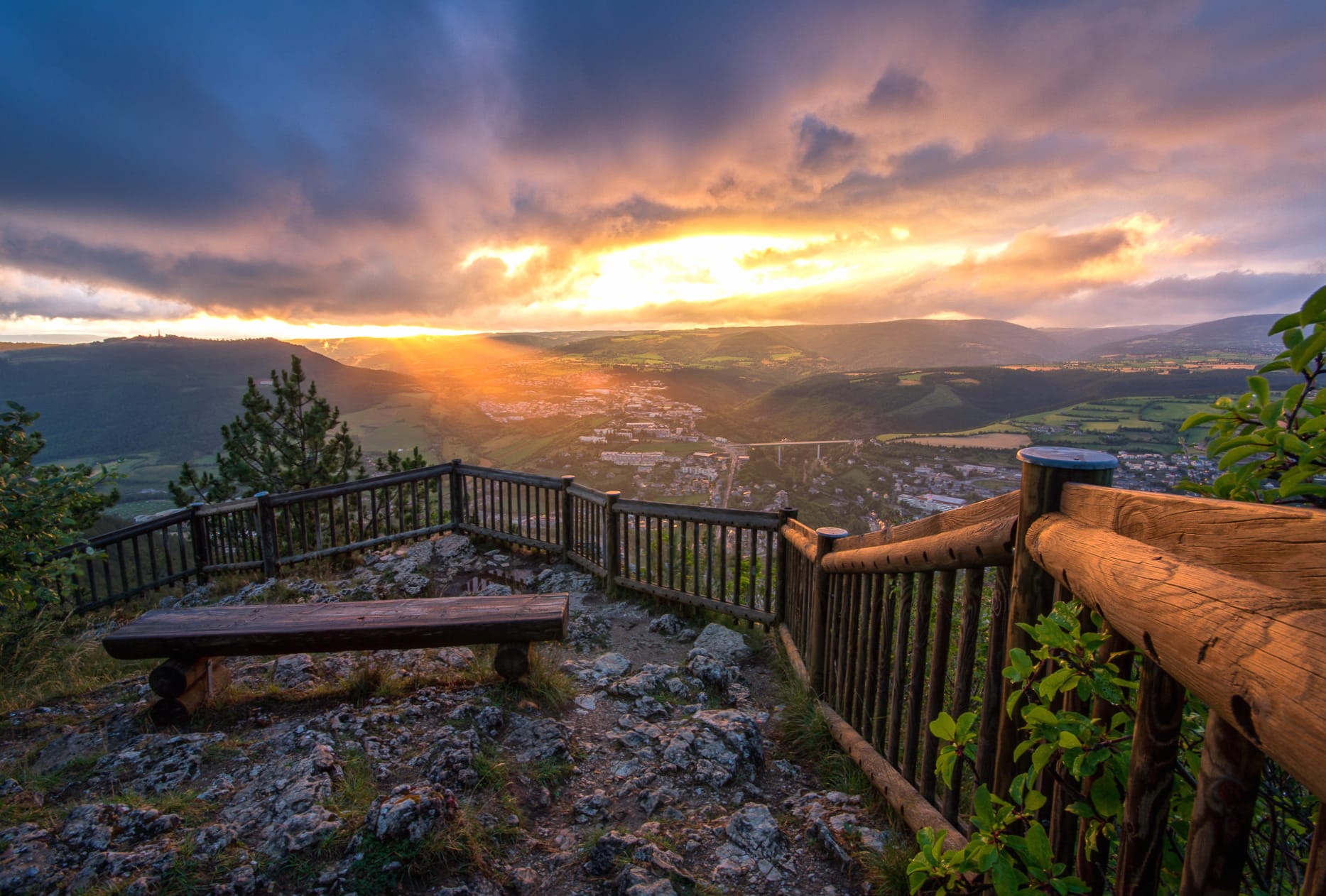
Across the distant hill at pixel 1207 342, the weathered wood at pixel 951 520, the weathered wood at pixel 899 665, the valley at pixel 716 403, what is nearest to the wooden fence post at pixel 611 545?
the valley at pixel 716 403

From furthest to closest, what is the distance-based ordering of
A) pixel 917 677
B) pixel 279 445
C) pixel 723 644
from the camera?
pixel 279 445 → pixel 723 644 → pixel 917 677

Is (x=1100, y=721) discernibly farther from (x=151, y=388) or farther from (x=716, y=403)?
(x=151, y=388)

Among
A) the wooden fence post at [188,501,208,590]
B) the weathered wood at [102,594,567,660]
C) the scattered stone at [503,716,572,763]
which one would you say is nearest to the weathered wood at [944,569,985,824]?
the scattered stone at [503,716,572,763]

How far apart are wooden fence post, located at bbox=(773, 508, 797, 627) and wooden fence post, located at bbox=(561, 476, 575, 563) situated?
10.9 ft

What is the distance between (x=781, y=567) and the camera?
5.16 metres

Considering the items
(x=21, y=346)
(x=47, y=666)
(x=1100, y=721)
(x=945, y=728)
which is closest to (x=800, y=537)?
(x=945, y=728)

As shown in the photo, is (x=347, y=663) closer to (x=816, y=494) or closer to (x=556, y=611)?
(x=556, y=611)

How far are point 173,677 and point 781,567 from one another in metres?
4.42

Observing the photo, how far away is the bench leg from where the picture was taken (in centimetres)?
375

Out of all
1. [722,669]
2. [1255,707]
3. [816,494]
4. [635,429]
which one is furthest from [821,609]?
[635,429]

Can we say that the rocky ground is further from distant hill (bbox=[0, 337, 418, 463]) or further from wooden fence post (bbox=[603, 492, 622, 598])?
distant hill (bbox=[0, 337, 418, 463])

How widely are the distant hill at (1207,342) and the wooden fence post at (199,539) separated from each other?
178 ft

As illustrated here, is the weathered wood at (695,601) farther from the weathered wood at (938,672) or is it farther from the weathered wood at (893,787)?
the weathered wood at (938,672)

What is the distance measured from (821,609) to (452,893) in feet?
8.22
